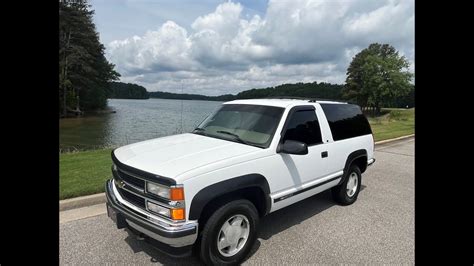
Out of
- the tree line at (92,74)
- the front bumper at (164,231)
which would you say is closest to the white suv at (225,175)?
the front bumper at (164,231)

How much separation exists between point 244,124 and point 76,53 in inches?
1736

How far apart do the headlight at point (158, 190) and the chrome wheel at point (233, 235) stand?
70cm

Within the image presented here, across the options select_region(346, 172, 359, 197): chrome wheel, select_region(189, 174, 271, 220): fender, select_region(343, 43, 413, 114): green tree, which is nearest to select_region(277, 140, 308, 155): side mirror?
select_region(189, 174, 271, 220): fender

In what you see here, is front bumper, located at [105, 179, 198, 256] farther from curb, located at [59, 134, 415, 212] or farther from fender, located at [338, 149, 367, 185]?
fender, located at [338, 149, 367, 185]

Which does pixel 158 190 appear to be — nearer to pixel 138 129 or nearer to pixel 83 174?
pixel 83 174

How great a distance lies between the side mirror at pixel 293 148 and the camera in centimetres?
336

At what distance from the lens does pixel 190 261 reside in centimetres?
314

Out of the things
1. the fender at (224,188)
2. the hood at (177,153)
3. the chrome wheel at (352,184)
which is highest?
the hood at (177,153)

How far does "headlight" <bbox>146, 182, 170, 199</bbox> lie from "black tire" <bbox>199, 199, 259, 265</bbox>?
51cm

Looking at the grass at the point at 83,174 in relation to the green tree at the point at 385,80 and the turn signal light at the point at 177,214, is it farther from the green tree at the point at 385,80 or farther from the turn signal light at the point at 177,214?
the green tree at the point at 385,80
